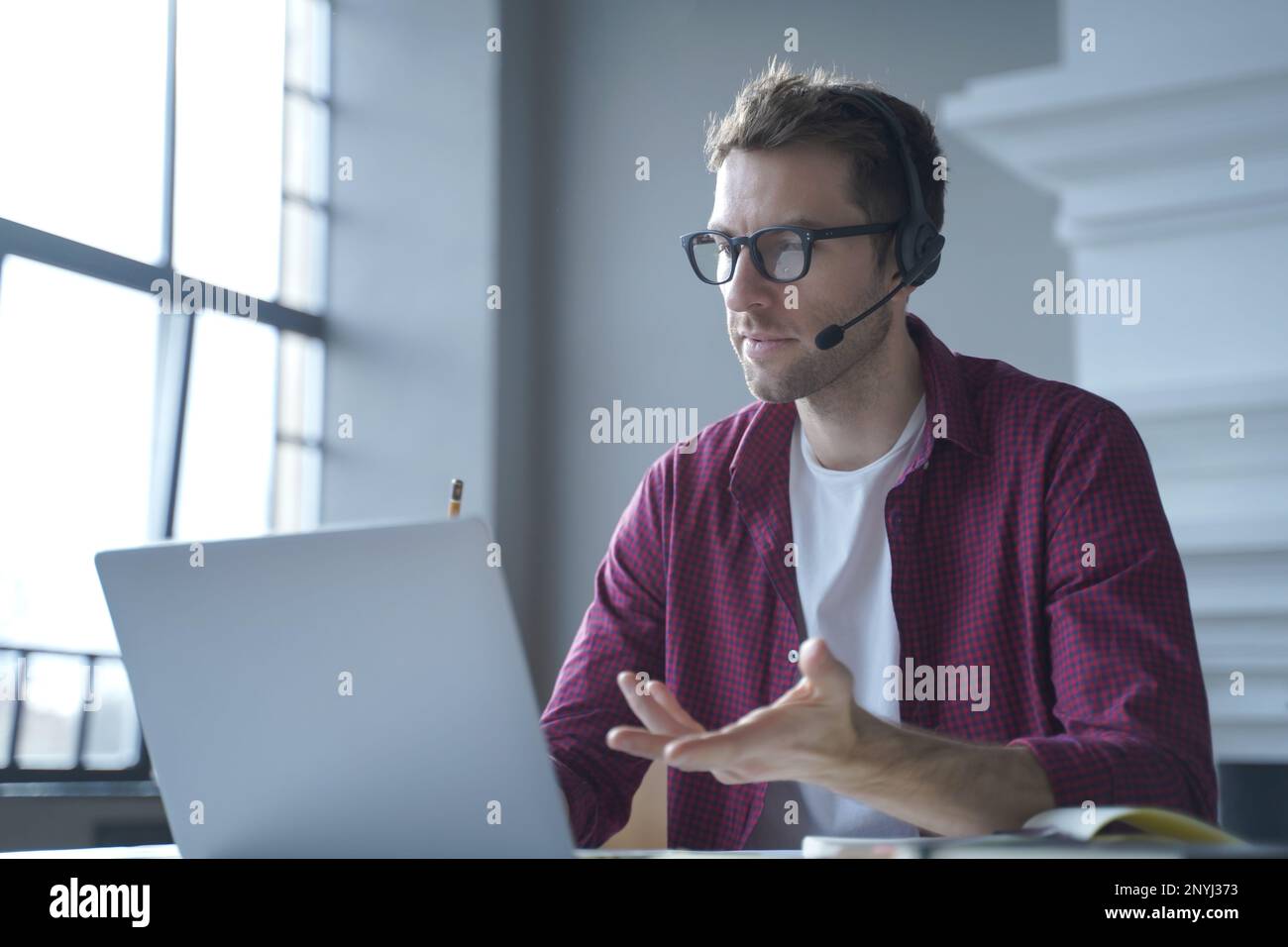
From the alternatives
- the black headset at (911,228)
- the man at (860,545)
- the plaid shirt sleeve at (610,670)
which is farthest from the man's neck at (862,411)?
the plaid shirt sleeve at (610,670)

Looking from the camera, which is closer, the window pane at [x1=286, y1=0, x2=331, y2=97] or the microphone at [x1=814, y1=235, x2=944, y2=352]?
the microphone at [x1=814, y1=235, x2=944, y2=352]

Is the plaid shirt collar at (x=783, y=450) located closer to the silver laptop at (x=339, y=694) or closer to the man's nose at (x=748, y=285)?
the man's nose at (x=748, y=285)

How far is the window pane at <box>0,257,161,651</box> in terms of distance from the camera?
9.93 ft

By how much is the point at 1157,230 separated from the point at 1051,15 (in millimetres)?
874

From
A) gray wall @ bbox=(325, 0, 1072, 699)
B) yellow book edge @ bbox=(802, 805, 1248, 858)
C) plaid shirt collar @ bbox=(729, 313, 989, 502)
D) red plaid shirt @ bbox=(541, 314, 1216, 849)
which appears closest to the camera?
yellow book edge @ bbox=(802, 805, 1248, 858)

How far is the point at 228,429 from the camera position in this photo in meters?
3.77

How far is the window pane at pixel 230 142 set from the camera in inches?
144

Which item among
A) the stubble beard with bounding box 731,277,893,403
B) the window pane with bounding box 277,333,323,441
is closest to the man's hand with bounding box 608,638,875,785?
the stubble beard with bounding box 731,277,893,403

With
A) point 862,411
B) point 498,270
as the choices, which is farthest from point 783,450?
point 498,270

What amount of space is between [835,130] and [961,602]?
0.62 meters

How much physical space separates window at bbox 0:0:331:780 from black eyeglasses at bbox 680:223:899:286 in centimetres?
187

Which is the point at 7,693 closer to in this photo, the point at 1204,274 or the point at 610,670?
the point at 610,670

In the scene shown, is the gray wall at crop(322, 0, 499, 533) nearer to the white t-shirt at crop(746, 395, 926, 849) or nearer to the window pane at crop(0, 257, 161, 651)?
the window pane at crop(0, 257, 161, 651)
